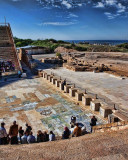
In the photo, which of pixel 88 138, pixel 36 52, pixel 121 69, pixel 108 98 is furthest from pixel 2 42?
pixel 88 138

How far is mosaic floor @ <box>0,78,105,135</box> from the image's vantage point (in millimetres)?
9102

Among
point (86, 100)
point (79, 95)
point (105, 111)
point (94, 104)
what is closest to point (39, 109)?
point (79, 95)

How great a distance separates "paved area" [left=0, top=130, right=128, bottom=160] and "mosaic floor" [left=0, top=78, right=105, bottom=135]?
9.49 feet

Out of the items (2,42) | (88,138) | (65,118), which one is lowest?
(65,118)

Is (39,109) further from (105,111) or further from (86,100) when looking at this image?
(105,111)

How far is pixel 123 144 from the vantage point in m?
5.24

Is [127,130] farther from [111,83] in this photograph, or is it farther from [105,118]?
[111,83]

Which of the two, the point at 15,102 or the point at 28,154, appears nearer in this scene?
the point at 28,154

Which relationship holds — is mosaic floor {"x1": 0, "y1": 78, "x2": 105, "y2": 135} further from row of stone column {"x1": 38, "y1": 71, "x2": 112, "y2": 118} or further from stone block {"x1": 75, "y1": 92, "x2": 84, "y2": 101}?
stone block {"x1": 75, "y1": 92, "x2": 84, "y2": 101}

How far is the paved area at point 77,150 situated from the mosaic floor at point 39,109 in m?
2.89

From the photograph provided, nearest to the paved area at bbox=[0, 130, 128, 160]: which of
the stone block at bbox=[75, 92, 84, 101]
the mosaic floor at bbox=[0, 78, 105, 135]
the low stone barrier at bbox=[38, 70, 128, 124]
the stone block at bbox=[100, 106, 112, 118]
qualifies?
the low stone barrier at bbox=[38, 70, 128, 124]

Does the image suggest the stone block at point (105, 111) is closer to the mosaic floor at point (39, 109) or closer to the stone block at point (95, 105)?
the mosaic floor at point (39, 109)

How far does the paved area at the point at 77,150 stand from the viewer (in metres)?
4.72

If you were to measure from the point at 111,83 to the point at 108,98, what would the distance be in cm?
407
